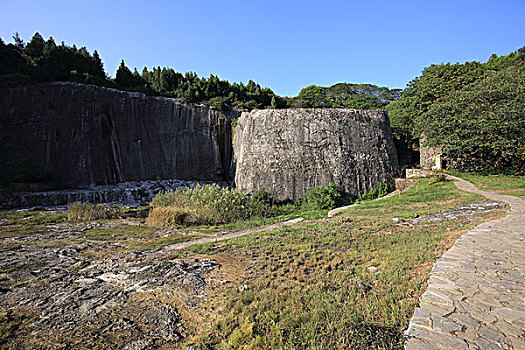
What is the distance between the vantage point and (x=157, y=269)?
4.25 meters

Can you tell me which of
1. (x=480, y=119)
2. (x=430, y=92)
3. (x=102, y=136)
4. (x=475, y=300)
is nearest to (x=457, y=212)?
(x=475, y=300)

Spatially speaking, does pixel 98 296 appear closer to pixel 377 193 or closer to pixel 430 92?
pixel 377 193

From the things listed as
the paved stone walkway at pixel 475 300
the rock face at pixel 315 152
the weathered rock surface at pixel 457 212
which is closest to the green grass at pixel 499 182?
the weathered rock surface at pixel 457 212

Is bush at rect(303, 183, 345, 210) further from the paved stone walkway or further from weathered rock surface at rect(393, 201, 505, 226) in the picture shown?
the paved stone walkway

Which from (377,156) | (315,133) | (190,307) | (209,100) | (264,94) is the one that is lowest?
(190,307)

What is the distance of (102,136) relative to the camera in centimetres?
1622

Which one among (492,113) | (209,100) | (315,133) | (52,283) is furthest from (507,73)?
(52,283)

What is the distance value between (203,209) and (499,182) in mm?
13067

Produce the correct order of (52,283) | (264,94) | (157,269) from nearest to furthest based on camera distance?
(52,283), (157,269), (264,94)

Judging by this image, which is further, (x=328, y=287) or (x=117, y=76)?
(x=117, y=76)

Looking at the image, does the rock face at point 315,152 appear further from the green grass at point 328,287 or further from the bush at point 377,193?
the green grass at point 328,287

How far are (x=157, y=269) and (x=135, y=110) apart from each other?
51.7ft

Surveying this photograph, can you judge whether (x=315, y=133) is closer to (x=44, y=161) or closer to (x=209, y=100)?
(x=209, y=100)

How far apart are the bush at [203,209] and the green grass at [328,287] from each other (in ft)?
10.6
